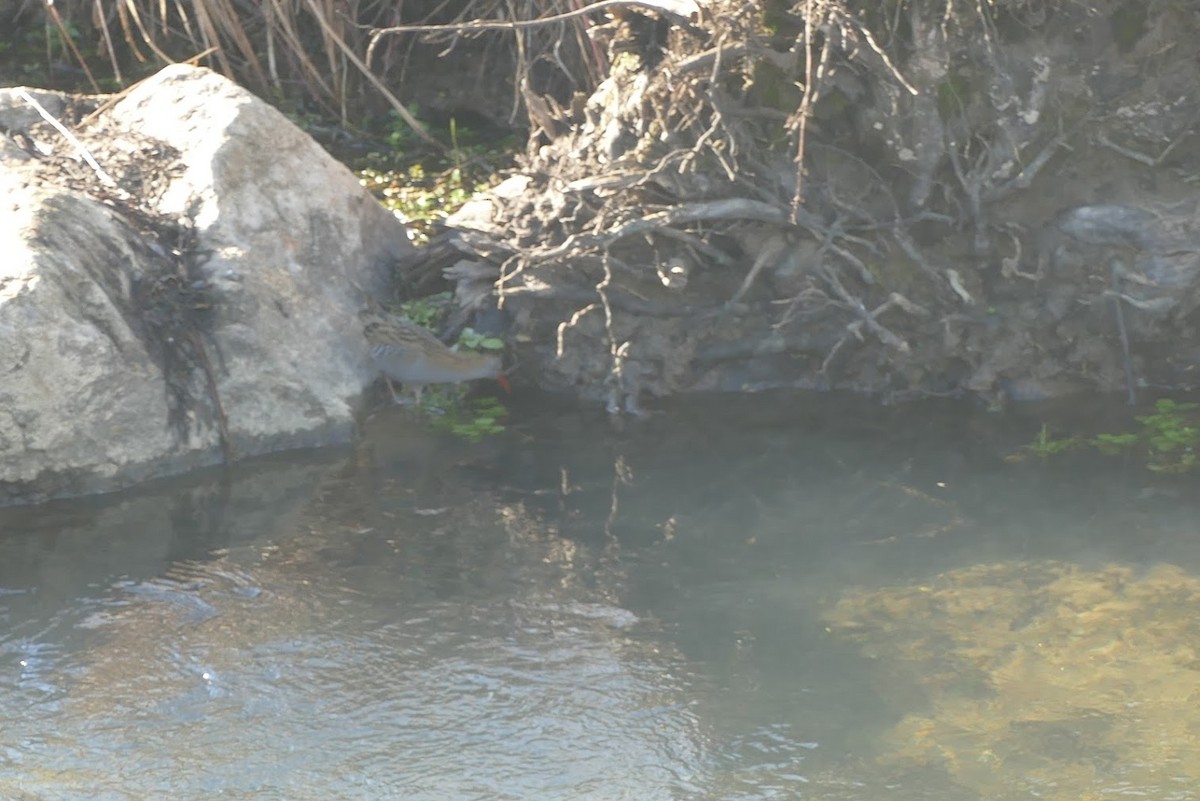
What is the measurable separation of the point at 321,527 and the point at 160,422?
38.1 inches

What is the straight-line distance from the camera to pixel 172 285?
20.4 feet

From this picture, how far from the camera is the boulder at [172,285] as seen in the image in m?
5.63

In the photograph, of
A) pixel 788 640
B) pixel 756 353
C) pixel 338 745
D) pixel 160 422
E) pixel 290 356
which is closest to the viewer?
pixel 338 745

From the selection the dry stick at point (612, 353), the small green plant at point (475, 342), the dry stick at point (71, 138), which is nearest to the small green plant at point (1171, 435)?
the dry stick at point (612, 353)

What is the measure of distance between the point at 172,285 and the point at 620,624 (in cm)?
278

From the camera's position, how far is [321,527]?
214 inches

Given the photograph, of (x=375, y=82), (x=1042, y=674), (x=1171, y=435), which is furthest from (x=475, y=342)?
(x=1042, y=674)

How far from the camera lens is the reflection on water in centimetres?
383

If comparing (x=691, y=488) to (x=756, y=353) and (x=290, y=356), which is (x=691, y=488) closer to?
(x=756, y=353)

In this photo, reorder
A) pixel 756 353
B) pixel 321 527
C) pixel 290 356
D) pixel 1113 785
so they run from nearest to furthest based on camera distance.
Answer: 1. pixel 1113 785
2. pixel 321 527
3. pixel 290 356
4. pixel 756 353

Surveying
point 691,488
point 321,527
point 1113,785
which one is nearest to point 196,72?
point 321,527

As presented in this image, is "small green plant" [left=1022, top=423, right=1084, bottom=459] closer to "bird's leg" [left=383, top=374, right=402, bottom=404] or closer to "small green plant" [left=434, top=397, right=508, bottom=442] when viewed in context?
"small green plant" [left=434, top=397, right=508, bottom=442]

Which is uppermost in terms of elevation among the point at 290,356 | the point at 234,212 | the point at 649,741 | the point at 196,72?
the point at 196,72

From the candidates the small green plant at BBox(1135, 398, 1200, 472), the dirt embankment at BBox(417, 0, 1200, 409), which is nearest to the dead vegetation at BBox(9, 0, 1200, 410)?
the dirt embankment at BBox(417, 0, 1200, 409)
